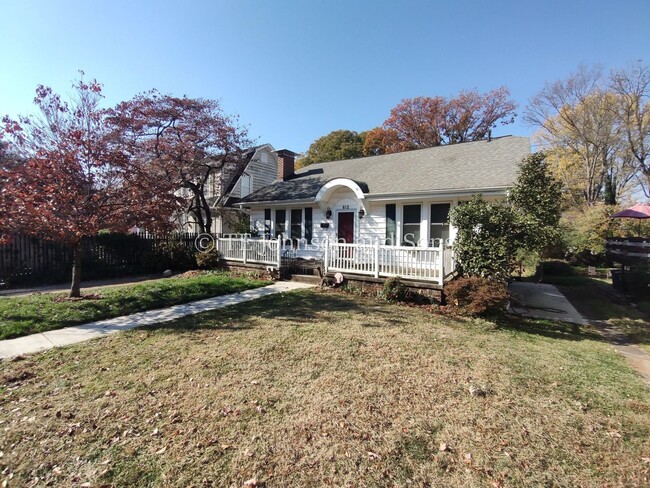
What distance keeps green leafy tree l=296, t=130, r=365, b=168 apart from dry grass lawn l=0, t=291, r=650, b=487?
3169 cm

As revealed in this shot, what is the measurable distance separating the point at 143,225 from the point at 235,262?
4.90 m

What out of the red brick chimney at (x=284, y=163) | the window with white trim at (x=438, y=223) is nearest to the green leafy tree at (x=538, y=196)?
the window with white trim at (x=438, y=223)

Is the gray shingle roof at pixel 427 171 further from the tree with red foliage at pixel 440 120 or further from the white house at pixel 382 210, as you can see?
the tree with red foliage at pixel 440 120

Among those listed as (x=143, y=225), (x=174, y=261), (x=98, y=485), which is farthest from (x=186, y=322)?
(x=174, y=261)

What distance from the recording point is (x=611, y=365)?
4.72 meters

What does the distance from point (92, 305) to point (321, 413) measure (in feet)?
21.6

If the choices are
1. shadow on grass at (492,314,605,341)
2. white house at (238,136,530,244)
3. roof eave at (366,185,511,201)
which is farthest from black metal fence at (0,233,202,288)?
shadow on grass at (492,314,605,341)

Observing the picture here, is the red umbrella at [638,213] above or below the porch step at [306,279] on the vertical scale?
above

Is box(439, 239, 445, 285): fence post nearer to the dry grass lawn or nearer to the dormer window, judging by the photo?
the dry grass lawn

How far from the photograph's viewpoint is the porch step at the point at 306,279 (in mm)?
10654

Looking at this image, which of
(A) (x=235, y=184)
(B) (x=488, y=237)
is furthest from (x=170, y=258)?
(B) (x=488, y=237)

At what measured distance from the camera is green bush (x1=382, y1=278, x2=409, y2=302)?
8375 mm

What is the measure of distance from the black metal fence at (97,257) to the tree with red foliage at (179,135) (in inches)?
88.4

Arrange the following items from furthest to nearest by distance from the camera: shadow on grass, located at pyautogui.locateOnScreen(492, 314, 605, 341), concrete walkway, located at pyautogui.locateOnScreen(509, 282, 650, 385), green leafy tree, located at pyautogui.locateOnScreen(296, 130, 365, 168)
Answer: green leafy tree, located at pyautogui.locateOnScreen(296, 130, 365, 168) → shadow on grass, located at pyautogui.locateOnScreen(492, 314, 605, 341) → concrete walkway, located at pyautogui.locateOnScreen(509, 282, 650, 385)
